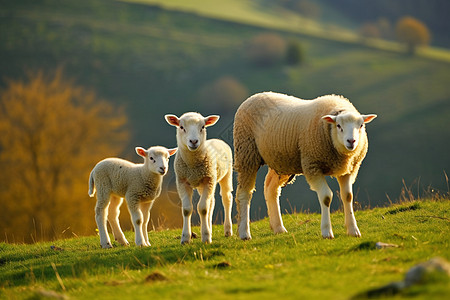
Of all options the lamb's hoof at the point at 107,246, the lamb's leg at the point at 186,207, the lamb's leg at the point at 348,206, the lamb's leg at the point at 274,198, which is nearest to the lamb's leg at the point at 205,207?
the lamb's leg at the point at 186,207

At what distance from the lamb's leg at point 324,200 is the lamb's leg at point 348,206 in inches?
13.1

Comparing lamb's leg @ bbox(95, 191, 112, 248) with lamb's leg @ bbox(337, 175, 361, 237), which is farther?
lamb's leg @ bbox(95, 191, 112, 248)

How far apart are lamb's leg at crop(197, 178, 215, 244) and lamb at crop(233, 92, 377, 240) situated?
0.71 metres

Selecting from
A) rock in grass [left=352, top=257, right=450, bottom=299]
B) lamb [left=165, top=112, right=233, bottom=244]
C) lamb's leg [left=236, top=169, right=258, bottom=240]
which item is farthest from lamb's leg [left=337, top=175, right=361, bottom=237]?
rock in grass [left=352, top=257, right=450, bottom=299]

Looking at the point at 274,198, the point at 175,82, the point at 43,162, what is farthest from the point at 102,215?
the point at 175,82

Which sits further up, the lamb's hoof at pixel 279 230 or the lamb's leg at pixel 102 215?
the lamb's leg at pixel 102 215

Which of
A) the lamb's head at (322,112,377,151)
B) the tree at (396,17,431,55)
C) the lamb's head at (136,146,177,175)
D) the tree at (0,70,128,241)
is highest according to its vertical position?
the tree at (396,17,431,55)

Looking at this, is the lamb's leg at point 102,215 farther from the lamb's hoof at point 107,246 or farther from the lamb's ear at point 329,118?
the lamb's ear at point 329,118

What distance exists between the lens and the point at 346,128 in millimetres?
8227

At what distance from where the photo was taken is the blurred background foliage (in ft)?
94.7

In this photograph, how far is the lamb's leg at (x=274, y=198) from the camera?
33.3 ft

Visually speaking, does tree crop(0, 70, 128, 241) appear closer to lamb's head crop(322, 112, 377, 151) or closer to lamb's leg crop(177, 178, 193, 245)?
lamb's leg crop(177, 178, 193, 245)

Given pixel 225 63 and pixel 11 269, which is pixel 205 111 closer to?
pixel 225 63

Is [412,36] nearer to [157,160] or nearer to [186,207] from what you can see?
[157,160]
